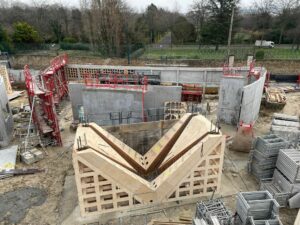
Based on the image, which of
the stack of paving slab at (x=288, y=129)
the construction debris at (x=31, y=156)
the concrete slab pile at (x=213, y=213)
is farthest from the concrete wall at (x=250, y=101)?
the construction debris at (x=31, y=156)

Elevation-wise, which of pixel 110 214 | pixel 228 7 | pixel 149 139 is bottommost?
pixel 110 214

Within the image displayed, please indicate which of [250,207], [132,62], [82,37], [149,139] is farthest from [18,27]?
[250,207]

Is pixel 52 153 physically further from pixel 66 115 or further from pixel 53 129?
pixel 66 115

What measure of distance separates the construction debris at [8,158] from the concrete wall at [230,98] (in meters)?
11.1

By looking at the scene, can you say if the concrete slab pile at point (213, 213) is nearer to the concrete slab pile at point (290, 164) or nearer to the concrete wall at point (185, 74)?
the concrete slab pile at point (290, 164)

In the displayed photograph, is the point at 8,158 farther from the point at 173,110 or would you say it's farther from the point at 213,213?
the point at 213,213

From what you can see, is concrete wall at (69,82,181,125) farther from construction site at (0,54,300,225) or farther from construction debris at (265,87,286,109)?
construction debris at (265,87,286,109)

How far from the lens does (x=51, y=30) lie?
4350cm

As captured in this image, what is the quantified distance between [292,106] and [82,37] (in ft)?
108

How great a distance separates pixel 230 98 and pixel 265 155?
18.1 feet

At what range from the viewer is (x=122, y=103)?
14039mm

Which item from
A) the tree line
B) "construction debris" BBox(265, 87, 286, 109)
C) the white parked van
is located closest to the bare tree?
the tree line

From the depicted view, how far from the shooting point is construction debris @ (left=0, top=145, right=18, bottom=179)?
11.2 m

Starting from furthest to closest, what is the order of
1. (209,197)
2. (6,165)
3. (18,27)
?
1. (18,27)
2. (6,165)
3. (209,197)
